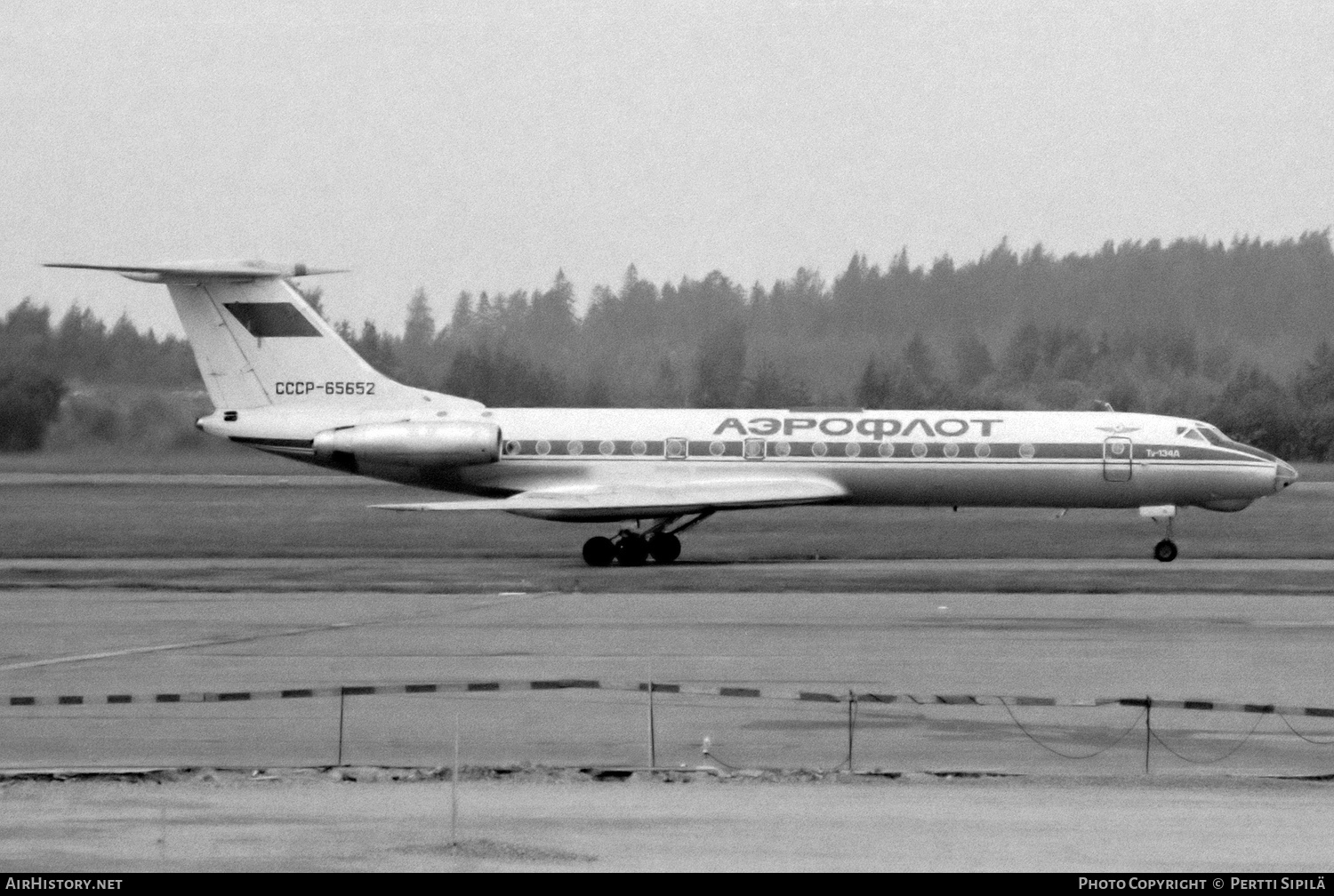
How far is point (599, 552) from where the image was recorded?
114 ft

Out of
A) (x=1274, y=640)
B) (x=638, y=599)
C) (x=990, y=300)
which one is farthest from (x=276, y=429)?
(x=990, y=300)

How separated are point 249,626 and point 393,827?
40.7ft

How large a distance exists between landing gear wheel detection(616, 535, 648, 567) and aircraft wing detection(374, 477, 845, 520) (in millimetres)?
532

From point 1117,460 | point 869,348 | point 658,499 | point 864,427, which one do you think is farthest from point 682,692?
point 869,348

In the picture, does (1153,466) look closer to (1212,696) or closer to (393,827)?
(1212,696)

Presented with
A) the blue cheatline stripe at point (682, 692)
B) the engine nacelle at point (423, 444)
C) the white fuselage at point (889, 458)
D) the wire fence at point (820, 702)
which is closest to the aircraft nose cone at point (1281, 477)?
the white fuselage at point (889, 458)

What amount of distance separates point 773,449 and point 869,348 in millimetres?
30065

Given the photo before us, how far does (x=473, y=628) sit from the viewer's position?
22781mm

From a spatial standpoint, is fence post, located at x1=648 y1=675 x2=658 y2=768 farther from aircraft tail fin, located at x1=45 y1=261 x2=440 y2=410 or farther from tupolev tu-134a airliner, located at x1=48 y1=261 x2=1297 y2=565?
aircraft tail fin, located at x1=45 y1=261 x2=440 y2=410

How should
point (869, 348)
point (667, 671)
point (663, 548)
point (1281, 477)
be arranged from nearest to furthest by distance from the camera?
point (667, 671) → point (663, 548) → point (1281, 477) → point (869, 348)

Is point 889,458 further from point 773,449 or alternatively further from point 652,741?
point 652,741

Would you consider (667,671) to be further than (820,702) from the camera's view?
Yes

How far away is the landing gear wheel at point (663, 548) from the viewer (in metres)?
35.5

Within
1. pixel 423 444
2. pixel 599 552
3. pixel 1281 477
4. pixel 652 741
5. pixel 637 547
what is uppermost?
pixel 423 444
